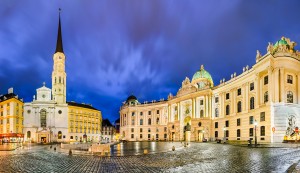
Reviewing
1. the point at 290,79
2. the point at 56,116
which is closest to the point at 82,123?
the point at 56,116

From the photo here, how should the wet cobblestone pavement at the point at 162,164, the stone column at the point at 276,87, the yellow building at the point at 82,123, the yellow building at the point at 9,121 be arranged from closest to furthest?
the wet cobblestone pavement at the point at 162,164 → the stone column at the point at 276,87 → the yellow building at the point at 9,121 → the yellow building at the point at 82,123

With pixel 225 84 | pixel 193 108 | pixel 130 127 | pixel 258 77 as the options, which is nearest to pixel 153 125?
pixel 130 127

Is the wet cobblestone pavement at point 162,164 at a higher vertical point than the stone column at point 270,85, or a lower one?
A: lower

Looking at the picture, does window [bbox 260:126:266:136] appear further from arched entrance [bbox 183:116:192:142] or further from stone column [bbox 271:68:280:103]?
arched entrance [bbox 183:116:192:142]

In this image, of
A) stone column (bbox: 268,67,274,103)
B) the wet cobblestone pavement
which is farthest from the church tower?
the wet cobblestone pavement

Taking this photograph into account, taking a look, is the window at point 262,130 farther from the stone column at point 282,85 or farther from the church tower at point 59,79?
the church tower at point 59,79

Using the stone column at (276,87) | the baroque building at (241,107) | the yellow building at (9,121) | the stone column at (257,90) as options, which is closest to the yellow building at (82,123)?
the yellow building at (9,121)

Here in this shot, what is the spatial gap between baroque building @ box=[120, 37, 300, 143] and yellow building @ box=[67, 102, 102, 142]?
21.8 m

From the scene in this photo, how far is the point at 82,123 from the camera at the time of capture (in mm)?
109625

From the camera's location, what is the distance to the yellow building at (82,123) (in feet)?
341

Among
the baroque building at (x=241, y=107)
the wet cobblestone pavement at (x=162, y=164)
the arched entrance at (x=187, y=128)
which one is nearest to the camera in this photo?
the wet cobblestone pavement at (x=162, y=164)

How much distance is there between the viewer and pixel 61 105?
A: 332ft

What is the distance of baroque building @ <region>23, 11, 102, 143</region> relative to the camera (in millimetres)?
93562

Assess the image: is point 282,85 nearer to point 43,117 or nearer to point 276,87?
point 276,87
